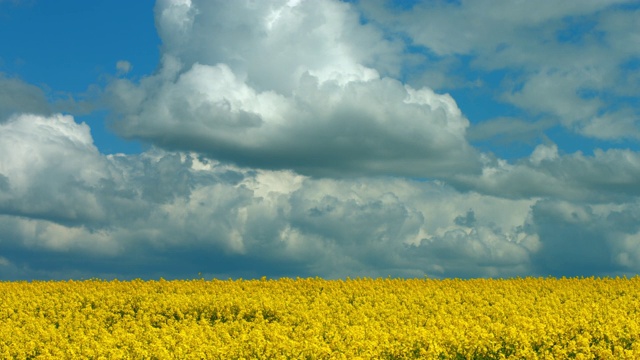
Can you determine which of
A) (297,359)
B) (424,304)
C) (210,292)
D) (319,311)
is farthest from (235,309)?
(297,359)

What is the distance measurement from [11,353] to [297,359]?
6636 millimetres

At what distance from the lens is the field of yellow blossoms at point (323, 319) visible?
1356 cm

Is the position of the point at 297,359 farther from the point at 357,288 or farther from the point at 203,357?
the point at 357,288

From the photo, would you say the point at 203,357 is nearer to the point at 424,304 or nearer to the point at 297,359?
the point at 297,359

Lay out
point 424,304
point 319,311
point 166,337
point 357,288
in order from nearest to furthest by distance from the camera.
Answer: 1. point 166,337
2. point 319,311
3. point 424,304
4. point 357,288

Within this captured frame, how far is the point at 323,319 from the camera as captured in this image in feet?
62.5

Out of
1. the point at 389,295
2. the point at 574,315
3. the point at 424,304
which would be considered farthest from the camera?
the point at 389,295

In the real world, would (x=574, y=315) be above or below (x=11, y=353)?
above

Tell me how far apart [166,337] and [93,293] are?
38.4ft

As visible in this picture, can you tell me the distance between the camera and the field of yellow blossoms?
13.6 metres

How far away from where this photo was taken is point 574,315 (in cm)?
1870

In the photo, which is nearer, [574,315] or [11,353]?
[11,353]

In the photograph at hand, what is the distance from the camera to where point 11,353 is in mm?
15195

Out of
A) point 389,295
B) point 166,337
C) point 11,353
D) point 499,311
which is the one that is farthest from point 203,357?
point 389,295
